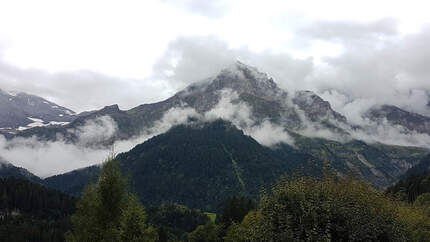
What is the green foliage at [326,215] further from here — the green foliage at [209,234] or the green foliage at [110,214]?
the green foliage at [209,234]

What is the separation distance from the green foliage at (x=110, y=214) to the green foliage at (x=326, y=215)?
8973 mm

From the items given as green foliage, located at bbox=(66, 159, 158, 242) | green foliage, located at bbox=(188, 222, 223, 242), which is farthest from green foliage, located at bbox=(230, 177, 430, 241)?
green foliage, located at bbox=(188, 222, 223, 242)

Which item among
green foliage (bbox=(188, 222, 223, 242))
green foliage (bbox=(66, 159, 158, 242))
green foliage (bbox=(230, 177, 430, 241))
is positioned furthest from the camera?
green foliage (bbox=(188, 222, 223, 242))

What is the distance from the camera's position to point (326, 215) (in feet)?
61.7

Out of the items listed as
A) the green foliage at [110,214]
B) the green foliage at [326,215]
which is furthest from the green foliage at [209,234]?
the green foliage at [326,215]

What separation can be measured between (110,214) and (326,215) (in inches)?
643

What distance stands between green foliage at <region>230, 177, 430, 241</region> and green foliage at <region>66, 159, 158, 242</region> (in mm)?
8973

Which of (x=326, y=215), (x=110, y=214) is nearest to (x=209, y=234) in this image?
(x=110, y=214)

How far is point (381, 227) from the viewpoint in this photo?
19594 millimetres

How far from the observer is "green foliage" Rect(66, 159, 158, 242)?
25250 mm

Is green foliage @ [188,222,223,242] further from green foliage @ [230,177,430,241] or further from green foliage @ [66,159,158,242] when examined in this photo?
green foliage @ [230,177,430,241]

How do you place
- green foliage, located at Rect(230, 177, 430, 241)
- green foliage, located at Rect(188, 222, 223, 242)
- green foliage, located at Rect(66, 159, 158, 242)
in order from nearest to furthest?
green foliage, located at Rect(230, 177, 430, 241), green foliage, located at Rect(66, 159, 158, 242), green foliage, located at Rect(188, 222, 223, 242)

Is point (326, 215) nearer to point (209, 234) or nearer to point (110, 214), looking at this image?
point (110, 214)

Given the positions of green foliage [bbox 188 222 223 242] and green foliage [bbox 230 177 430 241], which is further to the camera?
green foliage [bbox 188 222 223 242]
